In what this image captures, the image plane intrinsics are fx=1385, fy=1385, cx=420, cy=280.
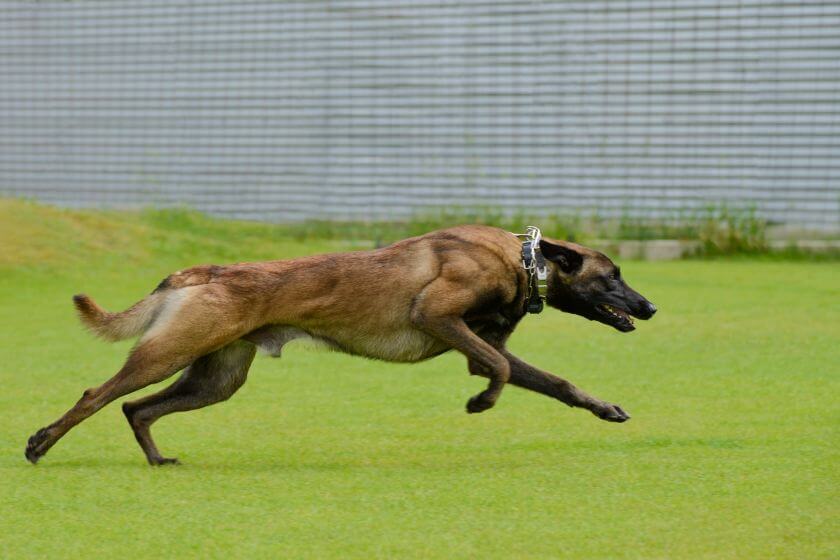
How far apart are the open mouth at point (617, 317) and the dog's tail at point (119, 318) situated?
179cm

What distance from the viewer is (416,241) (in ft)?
18.2

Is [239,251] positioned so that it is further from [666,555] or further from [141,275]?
[666,555]

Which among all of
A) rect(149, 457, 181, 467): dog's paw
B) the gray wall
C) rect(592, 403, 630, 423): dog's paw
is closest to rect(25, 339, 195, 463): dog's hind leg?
rect(149, 457, 181, 467): dog's paw

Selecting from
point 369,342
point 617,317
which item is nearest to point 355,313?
point 369,342

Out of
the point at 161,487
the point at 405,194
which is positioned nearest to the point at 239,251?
the point at 405,194

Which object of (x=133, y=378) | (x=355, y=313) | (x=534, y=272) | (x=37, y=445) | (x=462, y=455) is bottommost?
(x=462, y=455)

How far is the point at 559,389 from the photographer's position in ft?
17.9

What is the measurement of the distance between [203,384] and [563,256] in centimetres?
153

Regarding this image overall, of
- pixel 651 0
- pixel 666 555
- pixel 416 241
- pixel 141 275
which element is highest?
pixel 651 0

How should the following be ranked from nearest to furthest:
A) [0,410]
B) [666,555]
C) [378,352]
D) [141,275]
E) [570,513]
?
[666,555] < [570,513] < [378,352] < [0,410] < [141,275]

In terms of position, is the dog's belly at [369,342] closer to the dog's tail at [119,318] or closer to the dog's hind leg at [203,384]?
the dog's hind leg at [203,384]

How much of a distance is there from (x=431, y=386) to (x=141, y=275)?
5.01 meters

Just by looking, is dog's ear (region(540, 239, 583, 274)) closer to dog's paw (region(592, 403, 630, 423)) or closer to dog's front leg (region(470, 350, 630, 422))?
dog's front leg (region(470, 350, 630, 422))

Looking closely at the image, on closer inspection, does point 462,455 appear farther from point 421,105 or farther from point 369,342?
point 421,105
